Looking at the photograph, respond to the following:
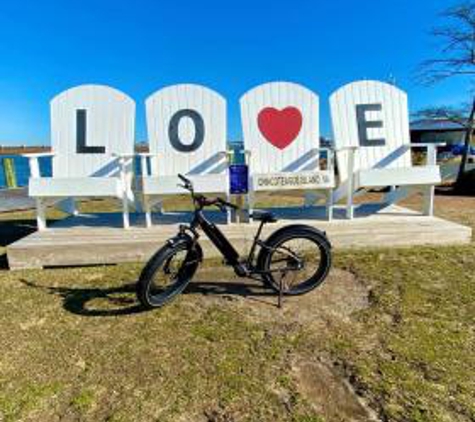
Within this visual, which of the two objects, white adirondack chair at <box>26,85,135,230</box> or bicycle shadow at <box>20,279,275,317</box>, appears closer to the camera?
bicycle shadow at <box>20,279,275,317</box>

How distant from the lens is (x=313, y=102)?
463 cm

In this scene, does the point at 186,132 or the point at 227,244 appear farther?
the point at 186,132

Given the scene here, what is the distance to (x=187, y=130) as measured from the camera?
15.2ft

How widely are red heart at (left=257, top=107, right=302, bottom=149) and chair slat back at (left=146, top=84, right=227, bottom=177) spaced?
45cm

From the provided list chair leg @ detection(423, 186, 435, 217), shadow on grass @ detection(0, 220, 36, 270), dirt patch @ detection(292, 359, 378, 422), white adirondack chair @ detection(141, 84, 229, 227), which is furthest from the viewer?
shadow on grass @ detection(0, 220, 36, 270)

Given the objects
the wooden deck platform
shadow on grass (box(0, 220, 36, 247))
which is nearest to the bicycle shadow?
the wooden deck platform

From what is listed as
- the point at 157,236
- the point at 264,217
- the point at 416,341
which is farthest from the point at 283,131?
the point at 416,341

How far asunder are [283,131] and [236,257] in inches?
82.7

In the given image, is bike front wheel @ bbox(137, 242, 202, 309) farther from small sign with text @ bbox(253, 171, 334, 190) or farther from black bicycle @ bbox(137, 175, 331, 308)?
small sign with text @ bbox(253, 171, 334, 190)

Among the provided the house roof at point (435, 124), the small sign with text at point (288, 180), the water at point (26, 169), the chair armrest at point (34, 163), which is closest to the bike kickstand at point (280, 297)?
the small sign with text at point (288, 180)

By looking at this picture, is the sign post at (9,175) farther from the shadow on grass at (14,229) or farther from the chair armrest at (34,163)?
the chair armrest at (34,163)

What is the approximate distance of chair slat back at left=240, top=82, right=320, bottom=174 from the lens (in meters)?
4.58

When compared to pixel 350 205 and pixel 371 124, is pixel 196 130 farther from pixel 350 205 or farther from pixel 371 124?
pixel 371 124

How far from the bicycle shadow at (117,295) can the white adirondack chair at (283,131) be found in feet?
4.53
